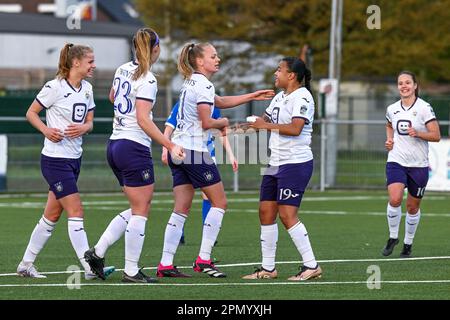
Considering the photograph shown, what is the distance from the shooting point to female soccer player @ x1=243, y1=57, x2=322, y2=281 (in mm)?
11523

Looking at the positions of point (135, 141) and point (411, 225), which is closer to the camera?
point (135, 141)

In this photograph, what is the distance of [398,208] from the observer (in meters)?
14.8

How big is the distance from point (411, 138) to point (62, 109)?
4781mm

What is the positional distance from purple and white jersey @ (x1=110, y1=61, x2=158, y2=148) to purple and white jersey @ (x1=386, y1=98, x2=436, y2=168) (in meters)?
4.41

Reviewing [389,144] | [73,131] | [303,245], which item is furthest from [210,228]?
[389,144]


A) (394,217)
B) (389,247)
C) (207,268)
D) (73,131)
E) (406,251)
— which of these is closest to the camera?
(73,131)

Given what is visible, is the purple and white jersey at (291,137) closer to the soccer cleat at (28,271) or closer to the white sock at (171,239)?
the white sock at (171,239)

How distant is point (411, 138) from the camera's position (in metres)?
14.5

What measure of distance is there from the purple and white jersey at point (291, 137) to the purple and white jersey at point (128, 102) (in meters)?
1.30

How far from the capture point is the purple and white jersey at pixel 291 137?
11555 millimetres

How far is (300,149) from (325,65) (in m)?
28.2

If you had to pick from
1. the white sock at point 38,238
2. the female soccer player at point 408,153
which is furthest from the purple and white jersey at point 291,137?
the female soccer player at point 408,153

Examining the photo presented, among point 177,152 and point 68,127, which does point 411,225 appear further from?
point 68,127

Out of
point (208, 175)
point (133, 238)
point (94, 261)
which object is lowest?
point (94, 261)
